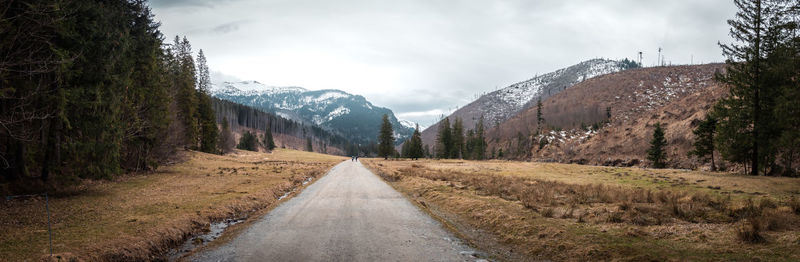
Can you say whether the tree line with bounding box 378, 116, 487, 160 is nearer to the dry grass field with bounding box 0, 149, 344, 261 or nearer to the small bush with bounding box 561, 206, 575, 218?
the dry grass field with bounding box 0, 149, 344, 261

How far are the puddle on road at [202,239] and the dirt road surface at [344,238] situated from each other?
38.7 inches

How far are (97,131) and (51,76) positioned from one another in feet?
9.56

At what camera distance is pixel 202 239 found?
10.2 meters

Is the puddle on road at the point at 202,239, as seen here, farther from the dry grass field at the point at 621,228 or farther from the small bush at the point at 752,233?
the small bush at the point at 752,233

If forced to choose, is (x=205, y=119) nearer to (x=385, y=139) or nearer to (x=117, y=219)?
(x=385, y=139)

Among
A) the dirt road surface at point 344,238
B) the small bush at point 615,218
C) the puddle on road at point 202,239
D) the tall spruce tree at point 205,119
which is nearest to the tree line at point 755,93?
the small bush at point 615,218

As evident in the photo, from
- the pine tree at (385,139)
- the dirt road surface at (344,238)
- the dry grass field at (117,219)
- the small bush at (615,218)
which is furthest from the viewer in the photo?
the pine tree at (385,139)

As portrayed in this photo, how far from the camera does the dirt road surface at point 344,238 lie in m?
7.71

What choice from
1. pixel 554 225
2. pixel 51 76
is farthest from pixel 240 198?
pixel 554 225

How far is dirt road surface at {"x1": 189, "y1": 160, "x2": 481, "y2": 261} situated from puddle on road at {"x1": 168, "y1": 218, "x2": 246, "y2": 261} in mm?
982

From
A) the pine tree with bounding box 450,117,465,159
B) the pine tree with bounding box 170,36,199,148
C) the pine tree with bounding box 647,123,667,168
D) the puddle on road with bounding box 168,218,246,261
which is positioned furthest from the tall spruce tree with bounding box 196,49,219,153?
the pine tree with bounding box 647,123,667,168

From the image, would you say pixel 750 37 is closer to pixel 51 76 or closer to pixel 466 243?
pixel 466 243

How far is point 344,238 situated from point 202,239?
178 inches

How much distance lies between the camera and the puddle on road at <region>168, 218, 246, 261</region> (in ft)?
29.0
